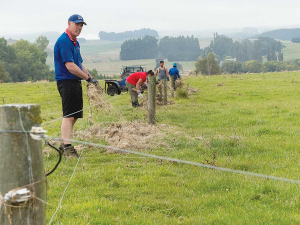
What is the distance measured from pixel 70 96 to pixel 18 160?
3839 mm

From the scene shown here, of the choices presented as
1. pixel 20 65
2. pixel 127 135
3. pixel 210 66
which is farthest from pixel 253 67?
pixel 127 135

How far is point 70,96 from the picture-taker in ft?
18.9

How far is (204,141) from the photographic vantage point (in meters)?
7.23

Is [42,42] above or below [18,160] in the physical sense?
above

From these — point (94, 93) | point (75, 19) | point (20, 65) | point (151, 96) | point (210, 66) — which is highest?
point (20, 65)

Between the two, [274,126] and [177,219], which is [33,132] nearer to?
[177,219]

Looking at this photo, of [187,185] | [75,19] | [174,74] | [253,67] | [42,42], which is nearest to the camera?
[187,185]

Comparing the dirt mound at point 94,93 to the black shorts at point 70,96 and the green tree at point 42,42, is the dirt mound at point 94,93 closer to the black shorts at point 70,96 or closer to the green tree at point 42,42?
the black shorts at point 70,96

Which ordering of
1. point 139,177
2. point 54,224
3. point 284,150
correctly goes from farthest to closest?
1. point 284,150
2. point 139,177
3. point 54,224

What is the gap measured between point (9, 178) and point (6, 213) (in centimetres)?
22

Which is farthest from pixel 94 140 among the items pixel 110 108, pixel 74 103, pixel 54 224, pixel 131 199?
pixel 54 224

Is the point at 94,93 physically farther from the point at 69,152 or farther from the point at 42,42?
the point at 42,42

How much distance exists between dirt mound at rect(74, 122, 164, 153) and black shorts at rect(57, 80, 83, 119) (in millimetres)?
1359

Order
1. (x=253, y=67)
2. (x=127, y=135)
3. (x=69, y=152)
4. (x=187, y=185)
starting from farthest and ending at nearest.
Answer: (x=253, y=67) < (x=127, y=135) < (x=69, y=152) < (x=187, y=185)
